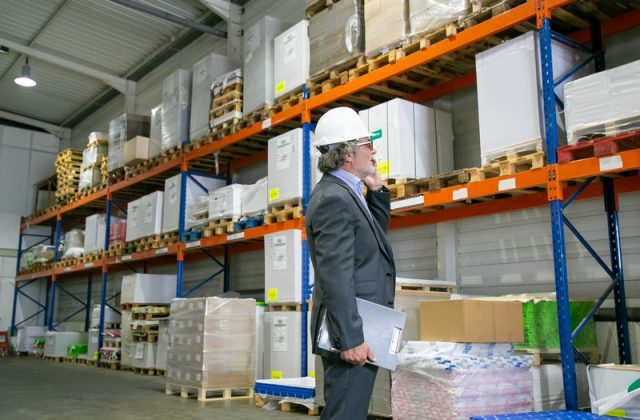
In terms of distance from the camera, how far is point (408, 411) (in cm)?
457

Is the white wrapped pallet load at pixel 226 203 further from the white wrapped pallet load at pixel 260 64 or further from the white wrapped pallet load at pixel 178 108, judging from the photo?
the white wrapped pallet load at pixel 178 108

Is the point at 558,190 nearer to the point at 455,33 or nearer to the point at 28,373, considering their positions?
the point at 455,33

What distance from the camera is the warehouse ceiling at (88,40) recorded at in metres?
12.6

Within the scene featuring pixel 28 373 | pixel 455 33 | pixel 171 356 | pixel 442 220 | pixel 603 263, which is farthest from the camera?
pixel 28 373

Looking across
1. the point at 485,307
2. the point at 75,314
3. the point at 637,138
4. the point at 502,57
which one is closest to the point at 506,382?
the point at 485,307

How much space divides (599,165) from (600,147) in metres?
0.13

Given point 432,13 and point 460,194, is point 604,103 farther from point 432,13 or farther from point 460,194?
point 432,13

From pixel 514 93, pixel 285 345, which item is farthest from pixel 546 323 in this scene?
pixel 285 345

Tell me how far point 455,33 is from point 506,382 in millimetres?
3200

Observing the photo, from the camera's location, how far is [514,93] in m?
5.04

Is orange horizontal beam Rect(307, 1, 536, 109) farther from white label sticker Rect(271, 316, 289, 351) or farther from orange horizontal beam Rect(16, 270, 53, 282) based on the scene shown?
orange horizontal beam Rect(16, 270, 53, 282)

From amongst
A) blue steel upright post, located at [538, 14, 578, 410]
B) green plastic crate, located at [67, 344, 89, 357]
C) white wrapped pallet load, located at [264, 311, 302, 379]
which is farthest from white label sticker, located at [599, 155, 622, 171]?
green plastic crate, located at [67, 344, 89, 357]

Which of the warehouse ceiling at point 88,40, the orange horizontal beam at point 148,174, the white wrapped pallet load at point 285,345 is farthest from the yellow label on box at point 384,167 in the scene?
the warehouse ceiling at point 88,40

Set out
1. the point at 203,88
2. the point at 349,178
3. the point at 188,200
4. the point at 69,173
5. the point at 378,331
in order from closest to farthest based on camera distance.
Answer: the point at 378,331 → the point at 349,178 → the point at 203,88 → the point at 188,200 → the point at 69,173
